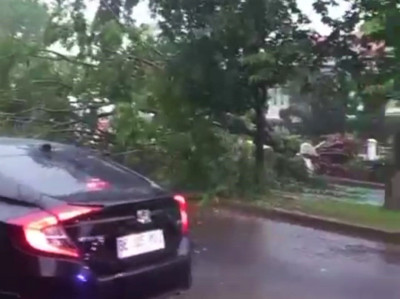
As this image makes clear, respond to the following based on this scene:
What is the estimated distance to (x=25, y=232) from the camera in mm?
5461

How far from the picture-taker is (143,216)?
19.2 ft

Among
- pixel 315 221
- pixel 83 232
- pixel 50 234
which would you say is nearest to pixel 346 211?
pixel 315 221

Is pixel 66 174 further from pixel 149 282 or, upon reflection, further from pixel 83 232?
pixel 149 282

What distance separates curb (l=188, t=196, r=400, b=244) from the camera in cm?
989

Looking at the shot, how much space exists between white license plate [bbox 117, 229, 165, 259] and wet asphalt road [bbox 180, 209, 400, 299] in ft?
5.20

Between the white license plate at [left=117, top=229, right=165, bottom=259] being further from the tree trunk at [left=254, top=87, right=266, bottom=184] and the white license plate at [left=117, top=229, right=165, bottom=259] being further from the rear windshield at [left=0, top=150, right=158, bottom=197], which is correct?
the tree trunk at [left=254, top=87, right=266, bottom=184]

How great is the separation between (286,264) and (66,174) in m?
3.39

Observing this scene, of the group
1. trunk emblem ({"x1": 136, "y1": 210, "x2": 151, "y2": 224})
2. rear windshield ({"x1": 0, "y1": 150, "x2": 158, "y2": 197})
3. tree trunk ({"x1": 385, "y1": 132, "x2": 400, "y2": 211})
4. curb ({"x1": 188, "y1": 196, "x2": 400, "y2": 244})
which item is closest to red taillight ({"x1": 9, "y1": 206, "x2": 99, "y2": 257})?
rear windshield ({"x1": 0, "y1": 150, "x2": 158, "y2": 197})

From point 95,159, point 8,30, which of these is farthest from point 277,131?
point 95,159

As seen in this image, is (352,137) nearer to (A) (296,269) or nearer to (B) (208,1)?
(B) (208,1)

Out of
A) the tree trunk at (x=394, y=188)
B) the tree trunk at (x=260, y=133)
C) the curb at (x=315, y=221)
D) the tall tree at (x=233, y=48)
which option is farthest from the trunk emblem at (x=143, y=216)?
the tree trunk at (x=260, y=133)

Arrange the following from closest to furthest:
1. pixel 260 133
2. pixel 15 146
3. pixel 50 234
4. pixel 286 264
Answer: pixel 50 234 → pixel 15 146 → pixel 286 264 → pixel 260 133

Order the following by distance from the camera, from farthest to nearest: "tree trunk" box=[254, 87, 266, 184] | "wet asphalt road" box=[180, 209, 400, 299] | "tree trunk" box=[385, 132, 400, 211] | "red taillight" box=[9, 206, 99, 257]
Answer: "tree trunk" box=[254, 87, 266, 184]
"tree trunk" box=[385, 132, 400, 211]
"wet asphalt road" box=[180, 209, 400, 299]
"red taillight" box=[9, 206, 99, 257]

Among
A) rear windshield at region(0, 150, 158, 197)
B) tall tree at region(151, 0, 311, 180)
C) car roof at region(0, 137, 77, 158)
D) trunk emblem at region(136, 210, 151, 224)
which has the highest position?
tall tree at region(151, 0, 311, 180)
